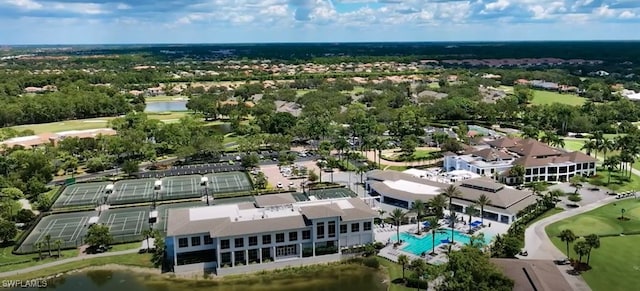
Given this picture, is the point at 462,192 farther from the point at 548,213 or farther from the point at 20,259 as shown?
the point at 20,259

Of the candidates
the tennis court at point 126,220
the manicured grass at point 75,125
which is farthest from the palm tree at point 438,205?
the manicured grass at point 75,125

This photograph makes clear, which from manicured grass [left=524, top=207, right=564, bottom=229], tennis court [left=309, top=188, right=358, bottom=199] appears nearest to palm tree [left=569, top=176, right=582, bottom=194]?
manicured grass [left=524, top=207, right=564, bottom=229]

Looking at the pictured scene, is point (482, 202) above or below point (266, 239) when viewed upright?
above

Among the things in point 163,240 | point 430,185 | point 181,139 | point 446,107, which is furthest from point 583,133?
point 163,240

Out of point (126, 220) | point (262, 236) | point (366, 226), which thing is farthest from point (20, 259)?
point (366, 226)

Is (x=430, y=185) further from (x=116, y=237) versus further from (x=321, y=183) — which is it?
(x=116, y=237)

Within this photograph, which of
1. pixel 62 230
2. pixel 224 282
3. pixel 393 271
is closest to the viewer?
pixel 224 282
